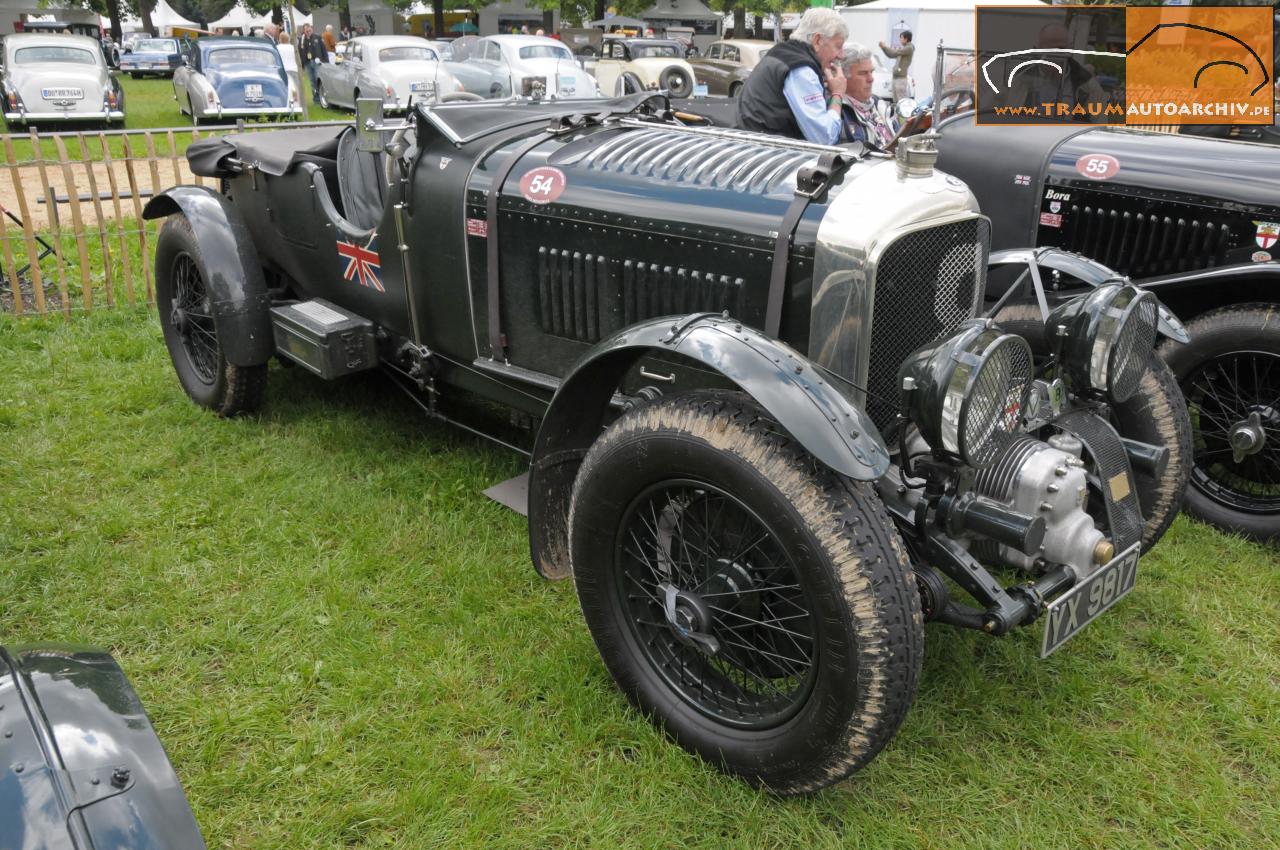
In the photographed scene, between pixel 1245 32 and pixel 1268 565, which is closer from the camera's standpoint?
pixel 1268 565

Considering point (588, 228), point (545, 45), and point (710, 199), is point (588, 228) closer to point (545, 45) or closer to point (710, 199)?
point (710, 199)

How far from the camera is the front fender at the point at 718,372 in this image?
7.05 ft

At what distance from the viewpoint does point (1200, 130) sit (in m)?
6.52

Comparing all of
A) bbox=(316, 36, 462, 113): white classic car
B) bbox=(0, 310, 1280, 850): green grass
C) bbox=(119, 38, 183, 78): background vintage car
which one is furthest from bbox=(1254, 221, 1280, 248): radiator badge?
bbox=(119, 38, 183, 78): background vintage car

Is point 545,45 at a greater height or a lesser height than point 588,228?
greater

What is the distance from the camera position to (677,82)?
4.28m

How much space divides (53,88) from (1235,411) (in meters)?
18.2

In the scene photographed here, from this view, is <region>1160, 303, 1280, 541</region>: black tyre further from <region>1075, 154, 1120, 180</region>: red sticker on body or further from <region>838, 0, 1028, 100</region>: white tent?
<region>838, 0, 1028, 100</region>: white tent

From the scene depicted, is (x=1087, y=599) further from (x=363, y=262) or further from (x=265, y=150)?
(x=265, y=150)

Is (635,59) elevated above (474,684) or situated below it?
above

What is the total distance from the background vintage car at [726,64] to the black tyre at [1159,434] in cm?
1914

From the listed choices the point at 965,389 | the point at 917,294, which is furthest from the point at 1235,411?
the point at 965,389

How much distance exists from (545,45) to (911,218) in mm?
18054

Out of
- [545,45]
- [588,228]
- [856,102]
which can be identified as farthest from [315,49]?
[588,228]
